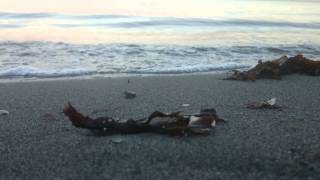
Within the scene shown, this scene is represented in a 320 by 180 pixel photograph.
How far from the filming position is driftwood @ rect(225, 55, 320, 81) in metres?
7.41

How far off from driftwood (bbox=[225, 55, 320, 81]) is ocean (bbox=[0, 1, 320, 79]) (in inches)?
43.8

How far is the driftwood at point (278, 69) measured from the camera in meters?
7.41

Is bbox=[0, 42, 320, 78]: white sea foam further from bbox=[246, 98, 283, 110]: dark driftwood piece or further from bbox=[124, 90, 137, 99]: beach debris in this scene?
bbox=[246, 98, 283, 110]: dark driftwood piece

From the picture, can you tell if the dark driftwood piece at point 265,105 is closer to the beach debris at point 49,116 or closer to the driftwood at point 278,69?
the beach debris at point 49,116

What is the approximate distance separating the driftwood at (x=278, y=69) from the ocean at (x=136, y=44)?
1.11 m

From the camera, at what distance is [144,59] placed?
934 cm

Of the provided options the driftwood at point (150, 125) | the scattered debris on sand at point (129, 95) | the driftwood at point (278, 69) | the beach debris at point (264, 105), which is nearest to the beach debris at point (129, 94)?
the scattered debris on sand at point (129, 95)

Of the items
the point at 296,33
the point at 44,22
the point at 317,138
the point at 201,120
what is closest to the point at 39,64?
the point at 201,120

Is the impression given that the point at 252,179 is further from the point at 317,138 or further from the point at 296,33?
the point at 296,33

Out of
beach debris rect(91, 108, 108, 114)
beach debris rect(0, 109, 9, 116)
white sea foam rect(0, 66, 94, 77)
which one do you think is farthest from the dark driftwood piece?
white sea foam rect(0, 66, 94, 77)

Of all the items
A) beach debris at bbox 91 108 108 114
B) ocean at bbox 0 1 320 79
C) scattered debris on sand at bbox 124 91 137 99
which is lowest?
ocean at bbox 0 1 320 79

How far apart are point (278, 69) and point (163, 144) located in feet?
14.2

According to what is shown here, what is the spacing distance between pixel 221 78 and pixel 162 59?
1.95 meters

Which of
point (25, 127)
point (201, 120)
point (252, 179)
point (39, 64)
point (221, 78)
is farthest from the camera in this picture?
point (39, 64)
